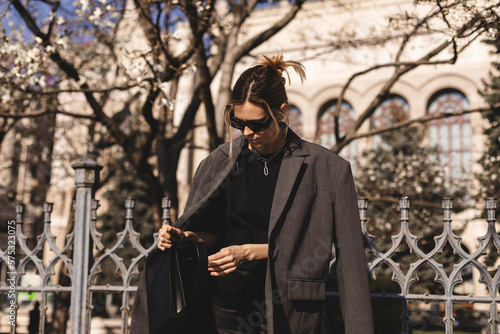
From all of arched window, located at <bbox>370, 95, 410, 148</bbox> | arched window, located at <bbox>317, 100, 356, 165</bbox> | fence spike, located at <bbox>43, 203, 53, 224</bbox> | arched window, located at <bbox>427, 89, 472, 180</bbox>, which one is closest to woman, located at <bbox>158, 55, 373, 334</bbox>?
fence spike, located at <bbox>43, 203, 53, 224</bbox>

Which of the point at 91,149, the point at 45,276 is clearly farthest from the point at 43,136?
the point at 45,276

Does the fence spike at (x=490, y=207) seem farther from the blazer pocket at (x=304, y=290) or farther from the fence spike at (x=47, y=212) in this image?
the fence spike at (x=47, y=212)

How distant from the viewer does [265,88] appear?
7.87 ft

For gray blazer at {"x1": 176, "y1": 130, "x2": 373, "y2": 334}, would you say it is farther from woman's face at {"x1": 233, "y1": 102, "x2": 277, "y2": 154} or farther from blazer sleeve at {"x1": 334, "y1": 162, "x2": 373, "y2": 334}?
woman's face at {"x1": 233, "y1": 102, "x2": 277, "y2": 154}

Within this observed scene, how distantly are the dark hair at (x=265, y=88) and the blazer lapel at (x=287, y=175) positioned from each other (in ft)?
0.41

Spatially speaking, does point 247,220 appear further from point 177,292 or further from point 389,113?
point 389,113

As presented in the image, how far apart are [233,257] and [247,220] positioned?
26 cm

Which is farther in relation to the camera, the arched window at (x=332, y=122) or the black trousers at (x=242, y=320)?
the arched window at (x=332, y=122)

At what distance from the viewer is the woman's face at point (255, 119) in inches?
94.6

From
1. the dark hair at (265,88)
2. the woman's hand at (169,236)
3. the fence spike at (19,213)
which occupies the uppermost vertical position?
the dark hair at (265,88)

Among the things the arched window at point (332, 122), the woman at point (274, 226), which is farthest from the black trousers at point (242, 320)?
the arched window at point (332, 122)

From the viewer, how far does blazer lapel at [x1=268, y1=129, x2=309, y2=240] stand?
96.1 inches

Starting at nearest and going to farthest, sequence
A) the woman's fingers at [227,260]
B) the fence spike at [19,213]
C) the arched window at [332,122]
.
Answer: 1. the woman's fingers at [227,260]
2. the fence spike at [19,213]
3. the arched window at [332,122]

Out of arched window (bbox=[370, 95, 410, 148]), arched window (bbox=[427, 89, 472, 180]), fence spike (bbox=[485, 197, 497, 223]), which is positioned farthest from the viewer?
arched window (bbox=[427, 89, 472, 180])
